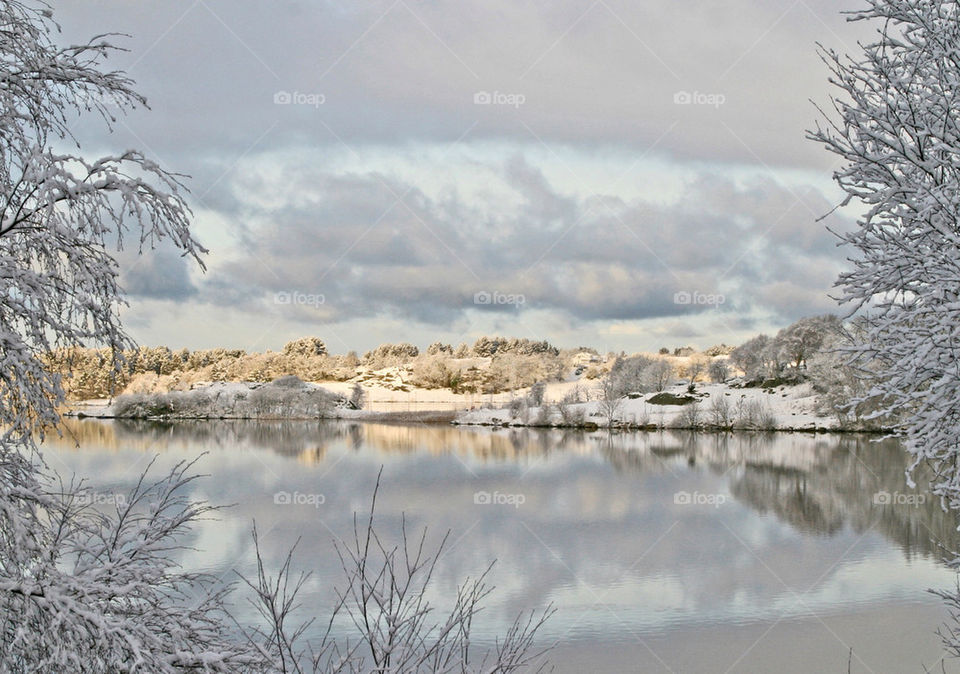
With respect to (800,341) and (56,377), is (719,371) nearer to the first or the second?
(800,341)

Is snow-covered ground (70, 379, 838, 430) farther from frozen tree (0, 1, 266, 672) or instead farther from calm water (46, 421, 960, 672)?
frozen tree (0, 1, 266, 672)

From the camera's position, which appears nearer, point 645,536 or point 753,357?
point 645,536

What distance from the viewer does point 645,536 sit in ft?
67.6

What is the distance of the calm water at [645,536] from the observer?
1316cm

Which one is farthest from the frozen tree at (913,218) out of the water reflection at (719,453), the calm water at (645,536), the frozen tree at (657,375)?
the frozen tree at (657,375)

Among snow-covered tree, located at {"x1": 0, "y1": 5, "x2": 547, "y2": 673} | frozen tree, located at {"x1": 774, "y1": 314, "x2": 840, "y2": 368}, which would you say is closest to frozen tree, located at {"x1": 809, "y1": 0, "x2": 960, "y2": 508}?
snow-covered tree, located at {"x1": 0, "y1": 5, "x2": 547, "y2": 673}

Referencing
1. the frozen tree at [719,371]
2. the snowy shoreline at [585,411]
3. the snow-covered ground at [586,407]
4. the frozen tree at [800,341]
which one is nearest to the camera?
the snowy shoreline at [585,411]

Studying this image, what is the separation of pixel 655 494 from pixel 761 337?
4807 cm

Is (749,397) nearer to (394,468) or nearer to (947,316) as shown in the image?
(394,468)

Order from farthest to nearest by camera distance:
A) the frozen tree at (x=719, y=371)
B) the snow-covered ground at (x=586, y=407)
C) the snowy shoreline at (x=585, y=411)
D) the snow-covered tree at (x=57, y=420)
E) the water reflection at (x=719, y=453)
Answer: the frozen tree at (x=719, y=371)
the snow-covered ground at (x=586, y=407)
the snowy shoreline at (x=585, y=411)
the water reflection at (x=719, y=453)
the snow-covered tree at (x=57, y=420)

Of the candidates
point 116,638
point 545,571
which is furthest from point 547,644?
point 116,638

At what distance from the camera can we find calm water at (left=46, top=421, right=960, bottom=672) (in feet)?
43.2

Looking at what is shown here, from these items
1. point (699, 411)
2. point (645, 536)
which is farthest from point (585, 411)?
point (645, 536)

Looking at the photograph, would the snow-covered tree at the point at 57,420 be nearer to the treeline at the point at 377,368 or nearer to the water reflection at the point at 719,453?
the water reflection at the point at 719,453
